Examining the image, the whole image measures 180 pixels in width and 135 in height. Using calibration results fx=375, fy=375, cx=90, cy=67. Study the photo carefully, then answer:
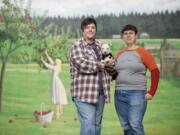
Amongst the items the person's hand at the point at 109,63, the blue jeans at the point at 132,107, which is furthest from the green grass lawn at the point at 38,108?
the person's hand at the point at 109,63

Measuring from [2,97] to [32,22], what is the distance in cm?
79

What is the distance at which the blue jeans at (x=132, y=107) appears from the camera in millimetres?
2811

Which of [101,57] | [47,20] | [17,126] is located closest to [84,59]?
[101,57]

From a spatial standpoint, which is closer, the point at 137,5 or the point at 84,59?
the point at 84,59

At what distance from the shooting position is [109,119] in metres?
3.67

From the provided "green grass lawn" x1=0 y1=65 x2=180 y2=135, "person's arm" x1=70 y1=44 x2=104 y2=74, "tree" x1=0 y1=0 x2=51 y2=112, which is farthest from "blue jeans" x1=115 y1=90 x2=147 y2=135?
"tree" x1=0 y1=0 x2=51 y2=112

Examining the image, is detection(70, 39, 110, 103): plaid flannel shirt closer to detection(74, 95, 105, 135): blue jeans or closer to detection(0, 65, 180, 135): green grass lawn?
detection(74, 95, 105, 135): blue jeans

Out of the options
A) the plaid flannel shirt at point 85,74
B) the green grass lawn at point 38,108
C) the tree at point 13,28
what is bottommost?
the green grass lawn at point 38,108

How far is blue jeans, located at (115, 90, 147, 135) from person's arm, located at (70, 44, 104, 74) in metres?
0.34

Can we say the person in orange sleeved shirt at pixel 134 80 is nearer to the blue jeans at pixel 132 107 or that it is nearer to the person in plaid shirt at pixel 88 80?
the blue jeans at pixel 132 107

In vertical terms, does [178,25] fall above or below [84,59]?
above

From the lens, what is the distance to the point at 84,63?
2.66 m

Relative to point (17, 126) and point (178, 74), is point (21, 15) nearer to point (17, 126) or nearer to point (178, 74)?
point (17, 126)

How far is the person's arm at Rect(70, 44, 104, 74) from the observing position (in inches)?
105
